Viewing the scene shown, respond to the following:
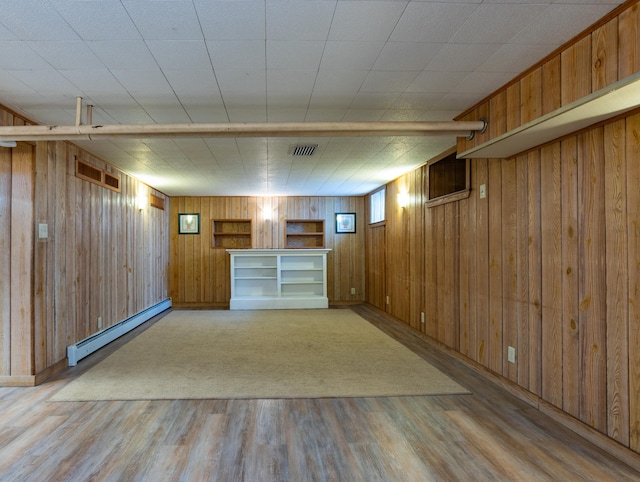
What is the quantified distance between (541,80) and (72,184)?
174 inches

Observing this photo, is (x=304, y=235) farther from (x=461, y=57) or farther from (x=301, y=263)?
(x=461, y=57)

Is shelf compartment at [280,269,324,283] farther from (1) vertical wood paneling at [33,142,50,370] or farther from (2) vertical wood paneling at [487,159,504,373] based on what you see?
(2) vertical wood paneling at [487,159,504,373]

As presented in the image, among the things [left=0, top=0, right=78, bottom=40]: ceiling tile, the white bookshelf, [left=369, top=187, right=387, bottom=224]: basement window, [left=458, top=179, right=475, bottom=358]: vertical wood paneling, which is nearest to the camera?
[left=0, top=0, right=78, bottom=40]: ceiling tile

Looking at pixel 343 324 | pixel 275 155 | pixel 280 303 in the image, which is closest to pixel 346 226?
pixel 280 303

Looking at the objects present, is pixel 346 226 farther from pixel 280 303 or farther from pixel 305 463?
pixel 305 463

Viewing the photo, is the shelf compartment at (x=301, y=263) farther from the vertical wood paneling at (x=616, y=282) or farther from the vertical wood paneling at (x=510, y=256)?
the vertical wood paneling at (x=616, y=282)

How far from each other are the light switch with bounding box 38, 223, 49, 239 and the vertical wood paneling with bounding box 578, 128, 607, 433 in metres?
4.37

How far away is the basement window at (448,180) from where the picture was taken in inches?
152

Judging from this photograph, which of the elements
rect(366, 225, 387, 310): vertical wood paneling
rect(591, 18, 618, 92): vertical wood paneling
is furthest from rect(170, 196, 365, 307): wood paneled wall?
rect(591, 18, 618, 92): vertical wood paneling

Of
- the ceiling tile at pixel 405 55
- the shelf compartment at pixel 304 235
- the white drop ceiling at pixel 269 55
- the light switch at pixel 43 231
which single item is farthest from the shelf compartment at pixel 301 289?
the ceiling tile at pixel 405 55

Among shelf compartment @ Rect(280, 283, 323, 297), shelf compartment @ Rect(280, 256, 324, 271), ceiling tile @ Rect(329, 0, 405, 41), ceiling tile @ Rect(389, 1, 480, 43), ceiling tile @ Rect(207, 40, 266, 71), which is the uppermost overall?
ceiling tile @ Rect(389, 1, 480, 43)

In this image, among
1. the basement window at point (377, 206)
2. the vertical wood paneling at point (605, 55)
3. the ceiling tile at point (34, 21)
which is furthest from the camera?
the basement window at point (377, 206)

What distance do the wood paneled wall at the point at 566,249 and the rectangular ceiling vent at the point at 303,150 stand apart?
Result: 1.65m

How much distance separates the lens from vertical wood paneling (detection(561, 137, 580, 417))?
238 centimetres
